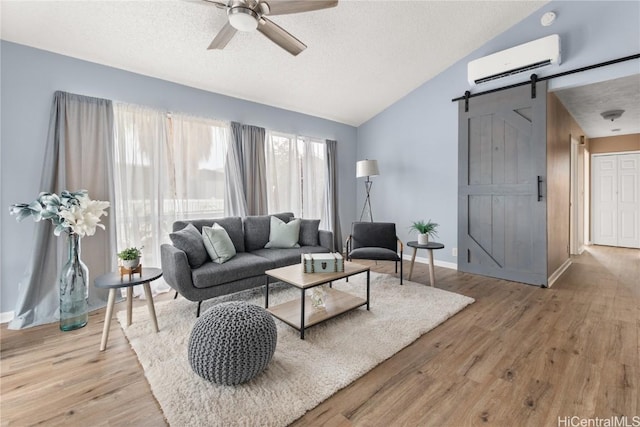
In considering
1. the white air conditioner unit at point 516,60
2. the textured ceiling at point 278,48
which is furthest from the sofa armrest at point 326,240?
the white air conditioner unit at point 516,60

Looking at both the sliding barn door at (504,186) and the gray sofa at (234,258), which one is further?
the sliding barn door at (504,186)

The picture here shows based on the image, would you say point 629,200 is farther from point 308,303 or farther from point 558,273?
point 308,303

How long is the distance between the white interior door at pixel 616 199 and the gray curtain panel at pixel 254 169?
728 centimetres

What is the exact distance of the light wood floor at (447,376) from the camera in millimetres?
1547

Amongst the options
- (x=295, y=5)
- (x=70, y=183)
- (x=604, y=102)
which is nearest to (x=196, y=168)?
(x=70, y=183)

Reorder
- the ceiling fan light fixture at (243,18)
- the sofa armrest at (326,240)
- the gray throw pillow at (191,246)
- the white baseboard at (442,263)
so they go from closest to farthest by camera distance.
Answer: the ceiling fan light fixture at (243,18), the gray throw pillow at (191,246), the sofa armrest at (326,240), the white baseboard at (442,263)

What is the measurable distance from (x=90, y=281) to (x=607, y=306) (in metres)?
5.40

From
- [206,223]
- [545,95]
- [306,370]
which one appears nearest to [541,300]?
[545,95]

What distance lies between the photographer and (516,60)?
11.9ft

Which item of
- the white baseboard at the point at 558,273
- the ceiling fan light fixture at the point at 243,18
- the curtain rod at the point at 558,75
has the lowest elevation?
the white baseboard at the point at 558,273

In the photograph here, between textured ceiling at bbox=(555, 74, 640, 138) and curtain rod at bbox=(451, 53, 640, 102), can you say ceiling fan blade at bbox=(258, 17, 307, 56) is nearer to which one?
curtain rod at bbox=(451, 53, 640, 102)

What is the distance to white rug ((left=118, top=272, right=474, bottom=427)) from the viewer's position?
5.11 ft

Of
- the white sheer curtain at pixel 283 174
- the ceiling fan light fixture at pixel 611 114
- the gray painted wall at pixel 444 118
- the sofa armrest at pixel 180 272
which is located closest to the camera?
the sofa armrest at pixel 180 272

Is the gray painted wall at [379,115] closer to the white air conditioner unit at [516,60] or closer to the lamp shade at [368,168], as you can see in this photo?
the white air conditioner unit at [516,60]
